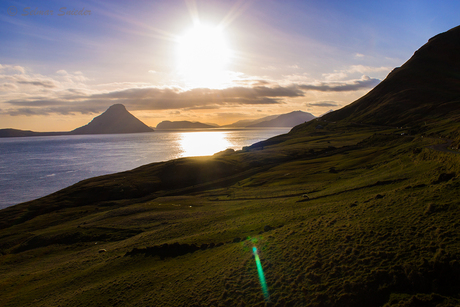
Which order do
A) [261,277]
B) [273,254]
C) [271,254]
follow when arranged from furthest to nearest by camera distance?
[271,254] → [273,254] → [261,277]

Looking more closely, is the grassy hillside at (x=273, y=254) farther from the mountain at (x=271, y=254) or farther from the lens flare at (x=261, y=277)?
the lens flare at (x=261, y=277)

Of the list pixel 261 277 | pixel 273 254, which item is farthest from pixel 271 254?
pixel 261 277

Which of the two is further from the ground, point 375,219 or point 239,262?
point 375,219

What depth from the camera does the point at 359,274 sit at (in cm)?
1786

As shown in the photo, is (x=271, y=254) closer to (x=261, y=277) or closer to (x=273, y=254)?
(x=273, y=254)

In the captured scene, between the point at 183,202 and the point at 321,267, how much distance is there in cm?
5205

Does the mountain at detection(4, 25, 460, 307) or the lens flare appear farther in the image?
the lens flare

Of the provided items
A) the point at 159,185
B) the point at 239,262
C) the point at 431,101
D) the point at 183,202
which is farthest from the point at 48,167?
the point at 431,101

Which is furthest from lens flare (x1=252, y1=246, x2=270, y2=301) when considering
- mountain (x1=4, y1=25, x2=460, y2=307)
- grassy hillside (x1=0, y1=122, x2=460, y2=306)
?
grassy hillside (x1=0, y1=122, x2=460, y2=306)

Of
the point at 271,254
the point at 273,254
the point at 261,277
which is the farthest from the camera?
the point at 271,254

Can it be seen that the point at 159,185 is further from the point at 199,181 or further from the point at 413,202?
the point at 413,202

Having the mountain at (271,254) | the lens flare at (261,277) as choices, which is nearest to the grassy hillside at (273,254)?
the mountain at (271,254)

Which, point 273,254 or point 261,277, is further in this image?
point 273,254

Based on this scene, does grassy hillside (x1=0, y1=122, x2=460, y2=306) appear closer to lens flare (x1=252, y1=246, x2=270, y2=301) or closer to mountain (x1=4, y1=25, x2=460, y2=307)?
mountain (x1=4, y1=25, x2=460, y2=307)
